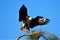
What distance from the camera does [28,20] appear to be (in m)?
13.5

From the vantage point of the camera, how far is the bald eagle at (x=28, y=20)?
12.7m

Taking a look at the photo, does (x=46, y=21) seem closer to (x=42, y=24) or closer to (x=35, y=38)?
(x=42, y=24)

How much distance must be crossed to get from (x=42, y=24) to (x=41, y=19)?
0.80 ft

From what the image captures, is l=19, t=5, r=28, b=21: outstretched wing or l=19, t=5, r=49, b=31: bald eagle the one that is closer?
l=19, t=5, r=49, b=31: bald eagle

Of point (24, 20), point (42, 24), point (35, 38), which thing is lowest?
point (42, 24)

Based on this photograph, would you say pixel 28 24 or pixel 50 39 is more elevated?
pixel 50 39

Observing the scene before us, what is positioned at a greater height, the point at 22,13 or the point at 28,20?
the point at 22,13

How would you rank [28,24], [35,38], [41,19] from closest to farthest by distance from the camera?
[41,19] → [28,24] → [35,38]

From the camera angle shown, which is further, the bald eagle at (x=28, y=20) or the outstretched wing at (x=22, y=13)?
the outstretched wing at (x=22, y=13)

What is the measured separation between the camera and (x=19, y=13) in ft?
45.1

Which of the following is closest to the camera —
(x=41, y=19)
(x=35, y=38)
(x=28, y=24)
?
(x=41, y=19)

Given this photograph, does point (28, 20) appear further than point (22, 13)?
No

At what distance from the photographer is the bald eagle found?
41.8 ft

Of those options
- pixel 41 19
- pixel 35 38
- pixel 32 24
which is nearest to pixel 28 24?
pixel 32 24
